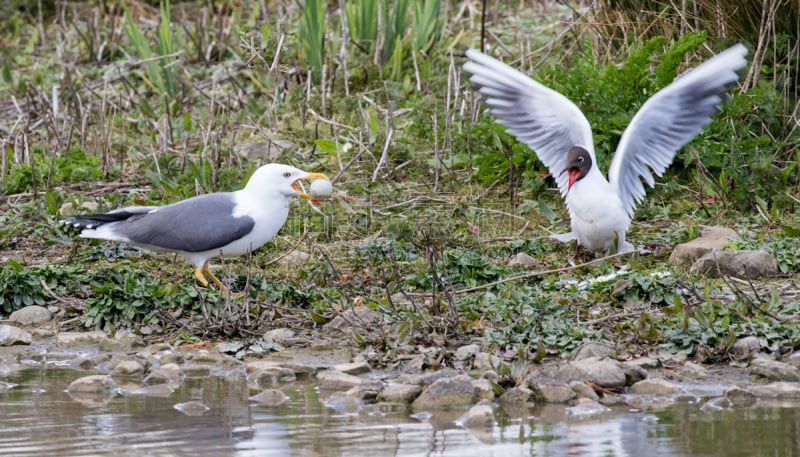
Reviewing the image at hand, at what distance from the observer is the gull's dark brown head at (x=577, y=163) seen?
6.70 m

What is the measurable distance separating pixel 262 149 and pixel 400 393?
4.54 metres

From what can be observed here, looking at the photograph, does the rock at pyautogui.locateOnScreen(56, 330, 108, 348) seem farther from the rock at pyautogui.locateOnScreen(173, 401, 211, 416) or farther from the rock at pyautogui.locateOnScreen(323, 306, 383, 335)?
the rock at pyautogui.locateOnScreen(173, 401, 211, 416)

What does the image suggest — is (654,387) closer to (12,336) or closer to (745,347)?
(745,347)

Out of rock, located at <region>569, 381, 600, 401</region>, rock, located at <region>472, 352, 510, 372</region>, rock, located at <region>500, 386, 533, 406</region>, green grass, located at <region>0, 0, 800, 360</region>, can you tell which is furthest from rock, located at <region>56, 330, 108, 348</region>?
rock, located at <region>569, 381, 600, 401</region>

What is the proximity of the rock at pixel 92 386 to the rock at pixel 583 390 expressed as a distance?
1892 millimetres

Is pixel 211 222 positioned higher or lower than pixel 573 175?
lower

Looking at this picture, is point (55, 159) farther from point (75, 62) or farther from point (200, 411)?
point (200, 411)

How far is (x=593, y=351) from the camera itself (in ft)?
16.7

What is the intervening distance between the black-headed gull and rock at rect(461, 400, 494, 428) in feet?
8.54

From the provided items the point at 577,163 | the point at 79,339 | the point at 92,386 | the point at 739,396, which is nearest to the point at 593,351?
the point at 739,396

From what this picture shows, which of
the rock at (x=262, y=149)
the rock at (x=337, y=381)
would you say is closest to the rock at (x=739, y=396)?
the rock at (x=337, y=381)

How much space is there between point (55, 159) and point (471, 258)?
3726mm

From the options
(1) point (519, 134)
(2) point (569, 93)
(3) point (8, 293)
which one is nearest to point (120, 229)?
(3) point (8, 293)

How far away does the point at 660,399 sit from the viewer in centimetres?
455
